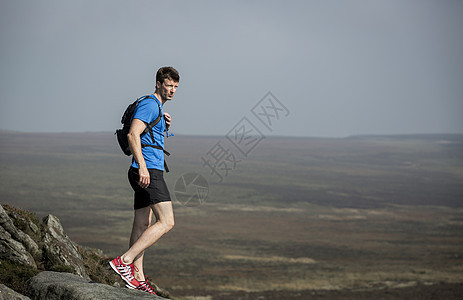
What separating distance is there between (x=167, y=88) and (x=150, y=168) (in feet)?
2.65

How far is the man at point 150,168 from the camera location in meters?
5.22

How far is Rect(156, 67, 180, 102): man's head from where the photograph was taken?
5.48m

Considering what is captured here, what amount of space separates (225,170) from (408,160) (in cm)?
7199

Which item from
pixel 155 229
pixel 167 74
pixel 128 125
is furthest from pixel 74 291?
pixel 167 74

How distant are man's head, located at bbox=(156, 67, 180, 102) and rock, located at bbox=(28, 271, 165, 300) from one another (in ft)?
6.25

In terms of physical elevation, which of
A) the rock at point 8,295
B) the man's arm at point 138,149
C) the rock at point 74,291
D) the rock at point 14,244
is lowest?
the rock at point 74,291

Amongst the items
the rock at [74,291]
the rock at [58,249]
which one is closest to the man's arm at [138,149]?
the rock at [74,291]

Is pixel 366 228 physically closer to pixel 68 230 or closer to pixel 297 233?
pixel 297 233

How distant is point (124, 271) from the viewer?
5566mm

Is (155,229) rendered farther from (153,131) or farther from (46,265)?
(46,265)

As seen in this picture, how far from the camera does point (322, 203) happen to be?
9694 cm

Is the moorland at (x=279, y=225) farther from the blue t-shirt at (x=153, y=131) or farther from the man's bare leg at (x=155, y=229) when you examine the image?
the blue t-shirt at (x=153, y=131)

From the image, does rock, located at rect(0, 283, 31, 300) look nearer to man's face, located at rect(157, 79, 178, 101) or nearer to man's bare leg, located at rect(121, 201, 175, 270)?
man's bare leg, located at rect(121, 201, 175, 270)

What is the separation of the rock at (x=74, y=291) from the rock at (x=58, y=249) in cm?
135
